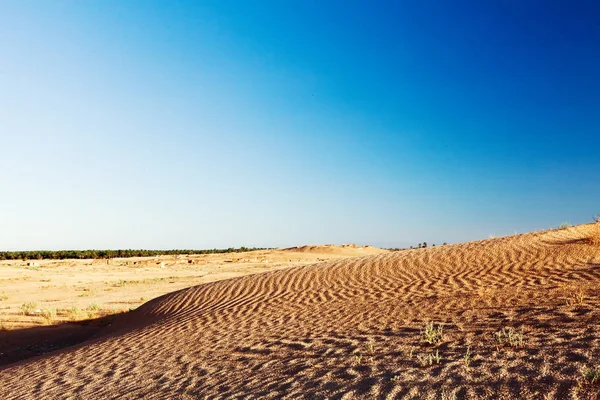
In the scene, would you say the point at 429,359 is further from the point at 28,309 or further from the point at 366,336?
the point at 28,309

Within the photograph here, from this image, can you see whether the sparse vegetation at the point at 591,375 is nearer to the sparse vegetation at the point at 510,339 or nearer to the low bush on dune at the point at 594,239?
the sparse vegetation at the point at 510,339

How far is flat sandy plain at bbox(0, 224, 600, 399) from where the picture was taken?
5.11 m

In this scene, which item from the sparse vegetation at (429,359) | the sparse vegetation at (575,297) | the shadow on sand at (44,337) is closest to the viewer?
the sparse vegetation at (429,359)

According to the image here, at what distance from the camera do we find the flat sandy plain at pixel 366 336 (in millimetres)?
5109

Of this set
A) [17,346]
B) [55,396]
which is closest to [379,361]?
[55,396]

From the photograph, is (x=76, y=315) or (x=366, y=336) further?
(x=76, y=315)

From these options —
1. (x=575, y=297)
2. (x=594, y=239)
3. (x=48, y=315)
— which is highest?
(x=594, y=239)

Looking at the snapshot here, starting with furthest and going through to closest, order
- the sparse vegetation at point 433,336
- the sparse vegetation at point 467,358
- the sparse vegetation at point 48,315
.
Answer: the sparse vegetation at point 48,315 → the sparse vegetation at point 433,336 → the sparse vegetation at point 467,358

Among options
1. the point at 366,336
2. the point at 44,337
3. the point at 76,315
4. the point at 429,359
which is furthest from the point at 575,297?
the point at 76,315

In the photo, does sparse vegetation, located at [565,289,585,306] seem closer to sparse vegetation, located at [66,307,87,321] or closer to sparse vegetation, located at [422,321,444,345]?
sparse vegetation, located at [422,321,444,345]

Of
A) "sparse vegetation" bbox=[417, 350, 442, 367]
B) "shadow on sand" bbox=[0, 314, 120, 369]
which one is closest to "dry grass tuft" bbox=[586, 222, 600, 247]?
"sparse vegetation" bbox=[417, 350, 442, 367]

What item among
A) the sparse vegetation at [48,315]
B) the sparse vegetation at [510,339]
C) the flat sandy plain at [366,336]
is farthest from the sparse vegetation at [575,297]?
the sparse vegetation at [48,315]

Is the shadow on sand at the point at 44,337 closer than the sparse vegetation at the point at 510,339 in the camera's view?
No

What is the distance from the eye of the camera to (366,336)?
7.39 meters
